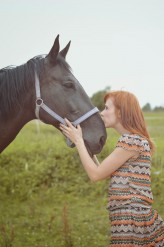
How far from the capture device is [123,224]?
2.01 m

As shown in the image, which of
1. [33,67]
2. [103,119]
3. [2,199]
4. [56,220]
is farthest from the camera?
[2,199]

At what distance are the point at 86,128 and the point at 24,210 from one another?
3856mm

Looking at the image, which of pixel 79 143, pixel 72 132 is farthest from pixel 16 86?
pixel 79 143

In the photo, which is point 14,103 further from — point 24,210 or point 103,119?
point 24,210

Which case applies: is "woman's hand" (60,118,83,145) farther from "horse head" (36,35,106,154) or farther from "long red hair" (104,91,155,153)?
"long red hair" (104,91,155,153)

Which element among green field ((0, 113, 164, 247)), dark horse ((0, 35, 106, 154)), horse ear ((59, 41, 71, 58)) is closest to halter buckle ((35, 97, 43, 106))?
dark horse ((0, 35, 106, 154))

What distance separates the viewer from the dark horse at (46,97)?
2344mm

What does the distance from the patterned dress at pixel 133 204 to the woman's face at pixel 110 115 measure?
190 mm

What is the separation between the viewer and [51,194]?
Result: 21.0ft

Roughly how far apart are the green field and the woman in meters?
2.53

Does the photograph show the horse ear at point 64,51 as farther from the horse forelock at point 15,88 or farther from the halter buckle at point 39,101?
the halter buckle at point 39,101

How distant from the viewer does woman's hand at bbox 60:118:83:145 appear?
2165 mm

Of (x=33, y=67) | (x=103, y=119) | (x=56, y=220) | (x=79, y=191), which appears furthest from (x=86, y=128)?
(x=79, y=191)

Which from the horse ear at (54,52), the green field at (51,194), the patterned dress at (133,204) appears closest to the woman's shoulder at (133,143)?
the patterned dress at (133,204)
